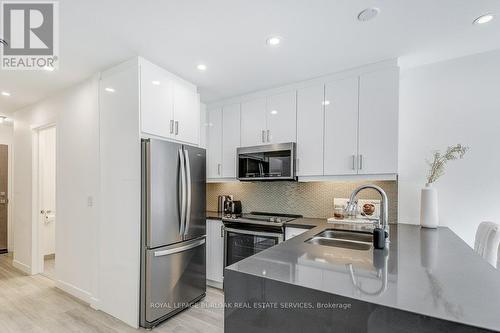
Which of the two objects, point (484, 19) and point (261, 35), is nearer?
point (484, 19)

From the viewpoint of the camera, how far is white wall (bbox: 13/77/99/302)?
2734 millimetres

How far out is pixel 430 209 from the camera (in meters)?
2.25

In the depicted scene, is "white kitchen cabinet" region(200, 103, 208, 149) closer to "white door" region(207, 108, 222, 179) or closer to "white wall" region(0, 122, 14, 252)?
"white door" region(207, 108, 222, 179)

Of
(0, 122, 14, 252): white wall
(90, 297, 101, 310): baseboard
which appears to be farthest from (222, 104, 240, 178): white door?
(0, 122, 14, 252): white wall

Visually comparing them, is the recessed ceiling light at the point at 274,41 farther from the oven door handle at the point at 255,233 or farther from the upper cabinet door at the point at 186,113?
the oven door handle at the point at 255,233

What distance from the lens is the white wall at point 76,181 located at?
8.97 feet

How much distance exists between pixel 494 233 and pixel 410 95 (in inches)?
59.4

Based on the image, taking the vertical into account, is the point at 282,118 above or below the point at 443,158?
above

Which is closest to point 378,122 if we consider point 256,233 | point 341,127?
point 341,127

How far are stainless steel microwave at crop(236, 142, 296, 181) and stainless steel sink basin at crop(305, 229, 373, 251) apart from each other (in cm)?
87

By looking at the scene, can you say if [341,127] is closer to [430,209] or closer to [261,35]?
[430,209]

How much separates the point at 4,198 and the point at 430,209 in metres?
7.09

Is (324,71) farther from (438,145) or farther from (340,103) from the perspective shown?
(438,145)

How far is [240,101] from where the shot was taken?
3.31 metres
